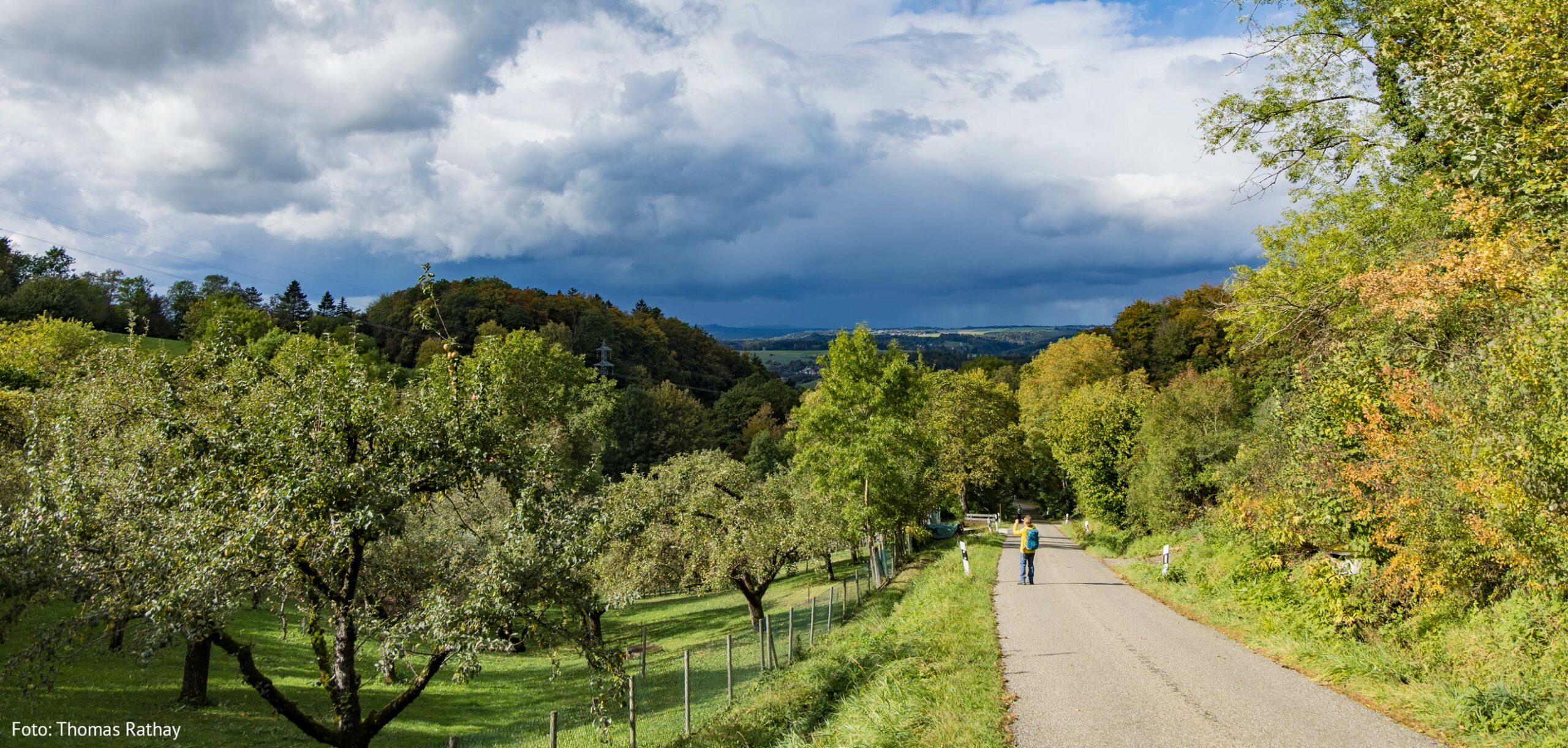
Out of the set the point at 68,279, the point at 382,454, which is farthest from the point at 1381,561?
the point at 68,279

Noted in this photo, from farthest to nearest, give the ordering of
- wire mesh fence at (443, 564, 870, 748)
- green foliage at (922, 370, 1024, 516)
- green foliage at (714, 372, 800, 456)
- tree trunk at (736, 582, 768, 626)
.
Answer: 1. green foliage at (714, 372, 800, 456)
2. green foliage at (922, 370, 1024, 516)
3. tree trunk at (736, 582, 768, 626)
4. wire mesh fence at (443, 564, 870, 748)

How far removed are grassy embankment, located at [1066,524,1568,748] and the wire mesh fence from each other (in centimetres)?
981

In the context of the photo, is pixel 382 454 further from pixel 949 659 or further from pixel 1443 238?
pixel 1443 238

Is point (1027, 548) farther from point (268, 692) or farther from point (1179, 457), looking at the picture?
point (268, 692)

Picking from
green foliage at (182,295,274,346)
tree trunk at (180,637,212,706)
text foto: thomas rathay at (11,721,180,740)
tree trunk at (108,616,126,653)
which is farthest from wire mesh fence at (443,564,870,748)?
green foliage at (182,295,274,346)

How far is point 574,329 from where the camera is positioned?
104 metres

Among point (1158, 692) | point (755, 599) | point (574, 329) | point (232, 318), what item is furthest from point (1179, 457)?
point (574, 329)

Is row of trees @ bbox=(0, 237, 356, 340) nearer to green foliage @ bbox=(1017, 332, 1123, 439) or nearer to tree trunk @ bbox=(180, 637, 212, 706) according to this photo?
tree trunk @ bbox=(180, 637, 212, 706)

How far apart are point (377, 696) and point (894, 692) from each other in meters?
17.2

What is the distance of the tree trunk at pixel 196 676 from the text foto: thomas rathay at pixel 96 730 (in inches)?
83.6

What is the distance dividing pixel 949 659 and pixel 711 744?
4148mm

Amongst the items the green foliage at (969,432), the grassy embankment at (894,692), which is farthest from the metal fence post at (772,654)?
the green foliage at (969,432)

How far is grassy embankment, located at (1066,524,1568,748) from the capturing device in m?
8.23

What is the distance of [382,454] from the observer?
10500 mm
